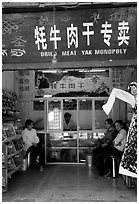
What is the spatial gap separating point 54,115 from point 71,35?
17.2 feet

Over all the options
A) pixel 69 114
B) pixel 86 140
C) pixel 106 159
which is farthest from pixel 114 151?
pixel 69 114

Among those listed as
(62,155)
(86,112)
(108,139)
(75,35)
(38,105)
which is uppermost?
(75,35)

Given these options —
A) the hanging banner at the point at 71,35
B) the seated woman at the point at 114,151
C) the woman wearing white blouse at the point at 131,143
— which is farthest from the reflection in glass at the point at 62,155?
the hanging banner at the point at 71,35

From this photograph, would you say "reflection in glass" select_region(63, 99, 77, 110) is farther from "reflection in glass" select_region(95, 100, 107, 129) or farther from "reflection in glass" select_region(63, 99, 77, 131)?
"reflection in glass" select_region(95, 100, 107, 129)

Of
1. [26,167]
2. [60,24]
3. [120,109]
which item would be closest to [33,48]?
[60,24]

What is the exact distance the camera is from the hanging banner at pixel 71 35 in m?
3.98

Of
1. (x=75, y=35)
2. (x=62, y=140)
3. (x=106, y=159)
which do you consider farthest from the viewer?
(x=62, y=140)

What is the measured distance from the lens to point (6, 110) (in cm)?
719

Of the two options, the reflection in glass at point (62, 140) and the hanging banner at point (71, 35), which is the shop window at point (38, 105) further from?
the hanging banner at point (71, 35)

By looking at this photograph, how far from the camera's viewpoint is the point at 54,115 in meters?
9.04

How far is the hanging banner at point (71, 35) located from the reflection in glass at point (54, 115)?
496 centimetres

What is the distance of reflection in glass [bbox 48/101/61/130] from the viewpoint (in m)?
8.99

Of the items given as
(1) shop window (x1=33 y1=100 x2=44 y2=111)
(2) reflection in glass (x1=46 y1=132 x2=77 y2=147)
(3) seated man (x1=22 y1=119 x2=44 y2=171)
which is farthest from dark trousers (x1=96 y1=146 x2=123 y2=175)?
(1) shop window (x1=33 y1=100 x2=44 y2=111)

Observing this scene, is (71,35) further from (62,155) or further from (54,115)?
(62,155)
